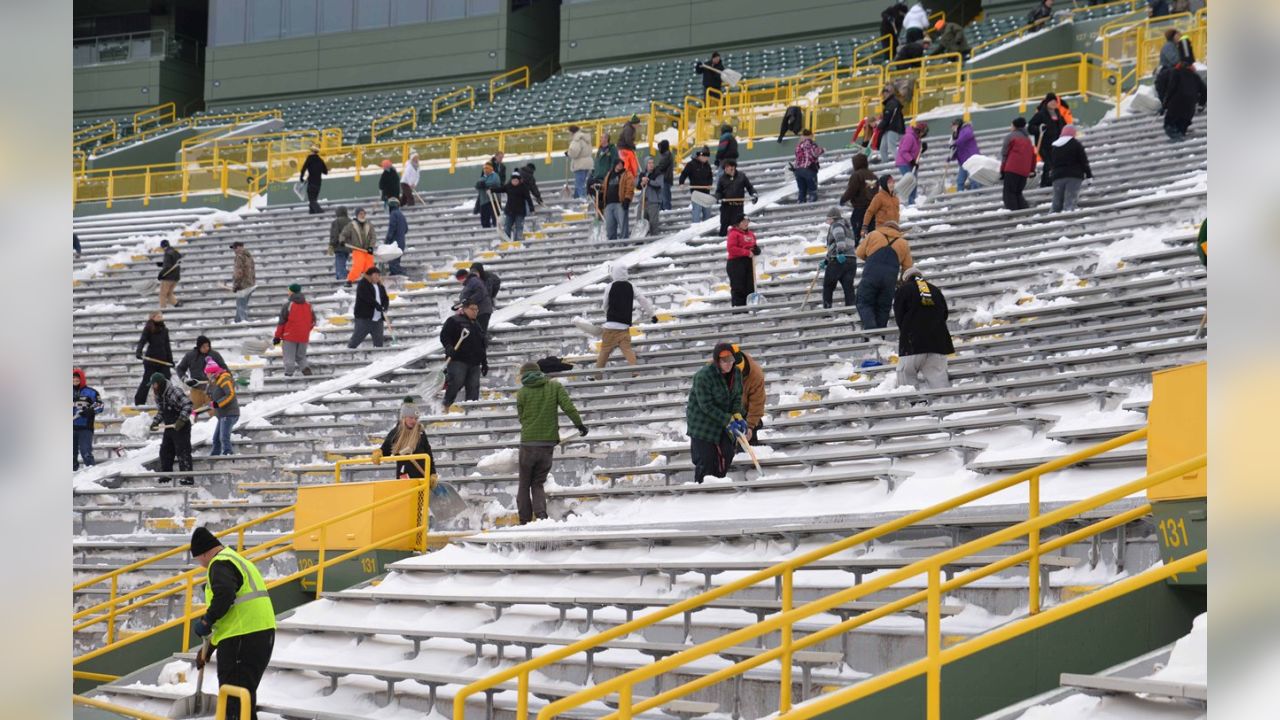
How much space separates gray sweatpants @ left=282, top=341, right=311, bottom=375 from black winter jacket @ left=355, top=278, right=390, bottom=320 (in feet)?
2.85

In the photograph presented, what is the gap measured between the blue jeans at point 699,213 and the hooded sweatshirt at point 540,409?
10.5 m

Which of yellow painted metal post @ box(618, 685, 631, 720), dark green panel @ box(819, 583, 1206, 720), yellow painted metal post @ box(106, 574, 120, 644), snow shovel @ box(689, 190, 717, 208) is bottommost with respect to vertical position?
yellow painted metal post @ box(106, 574, 120, 644)

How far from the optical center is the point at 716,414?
13047 mm

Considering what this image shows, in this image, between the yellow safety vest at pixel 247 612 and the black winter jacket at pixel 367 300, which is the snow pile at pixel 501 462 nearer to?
the yellow safety vest at pixel 247 612

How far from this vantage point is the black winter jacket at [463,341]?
701 inches

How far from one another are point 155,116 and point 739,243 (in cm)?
3515

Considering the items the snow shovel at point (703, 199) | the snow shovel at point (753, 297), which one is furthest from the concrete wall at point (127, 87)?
the snow shovel at point (753, 297)

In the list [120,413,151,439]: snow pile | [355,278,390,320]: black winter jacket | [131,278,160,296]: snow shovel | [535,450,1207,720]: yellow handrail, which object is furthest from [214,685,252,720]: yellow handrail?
[131,278,160,296]: snow shovel

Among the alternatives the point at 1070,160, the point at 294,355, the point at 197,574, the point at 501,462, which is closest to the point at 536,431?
the point at 501,462

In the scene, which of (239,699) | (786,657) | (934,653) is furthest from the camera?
(239,699)

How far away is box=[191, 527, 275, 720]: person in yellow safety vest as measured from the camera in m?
9.79

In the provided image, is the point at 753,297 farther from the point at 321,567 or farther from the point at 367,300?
the point at 321,567

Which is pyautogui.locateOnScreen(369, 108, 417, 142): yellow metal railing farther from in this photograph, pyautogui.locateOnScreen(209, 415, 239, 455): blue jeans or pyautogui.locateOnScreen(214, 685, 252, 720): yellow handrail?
pyautogui.locateOnScreen(214, 685, 252, 720): yellow handrail

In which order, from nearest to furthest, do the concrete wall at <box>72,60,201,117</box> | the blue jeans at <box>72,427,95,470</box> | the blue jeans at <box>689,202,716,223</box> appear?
the blue jeans at <box>72,427,95,470</box>, the blue jeans at <box>689,202,716,223</box>, the concrete wall at <box>72,60,201,117</box>
